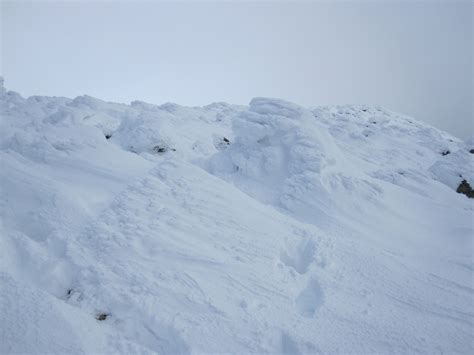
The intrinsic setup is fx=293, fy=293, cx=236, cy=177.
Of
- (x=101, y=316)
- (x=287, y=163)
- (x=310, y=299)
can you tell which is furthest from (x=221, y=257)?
(x=287, y=163)

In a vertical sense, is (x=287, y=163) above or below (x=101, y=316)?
above

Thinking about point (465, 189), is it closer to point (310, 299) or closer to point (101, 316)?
point (310, 299)

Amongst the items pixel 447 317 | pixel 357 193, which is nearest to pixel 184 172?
pixel 357 193

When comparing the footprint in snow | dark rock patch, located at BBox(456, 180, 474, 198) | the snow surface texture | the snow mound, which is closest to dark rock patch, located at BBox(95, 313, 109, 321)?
the snow surface texture

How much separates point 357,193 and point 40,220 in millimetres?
8171

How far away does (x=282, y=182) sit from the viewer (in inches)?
377

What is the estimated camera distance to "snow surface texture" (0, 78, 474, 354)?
4254mm

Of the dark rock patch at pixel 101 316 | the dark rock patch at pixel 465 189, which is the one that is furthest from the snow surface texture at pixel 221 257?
the dark rock patch at pixel 465 189

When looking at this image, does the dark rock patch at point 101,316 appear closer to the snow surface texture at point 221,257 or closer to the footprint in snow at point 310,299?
the snow surface texture at point 221,257

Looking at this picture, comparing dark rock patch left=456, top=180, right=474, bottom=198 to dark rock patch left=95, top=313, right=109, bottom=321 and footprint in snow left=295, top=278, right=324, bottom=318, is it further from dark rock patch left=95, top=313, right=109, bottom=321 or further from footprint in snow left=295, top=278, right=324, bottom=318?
dark rock patch left=95, top=313, right=109, bottom=321

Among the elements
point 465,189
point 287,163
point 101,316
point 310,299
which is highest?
point 465,189

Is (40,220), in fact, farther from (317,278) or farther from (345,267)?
(345,267)

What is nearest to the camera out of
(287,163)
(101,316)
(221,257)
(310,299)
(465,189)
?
(101,316)

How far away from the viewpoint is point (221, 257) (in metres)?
5.59
